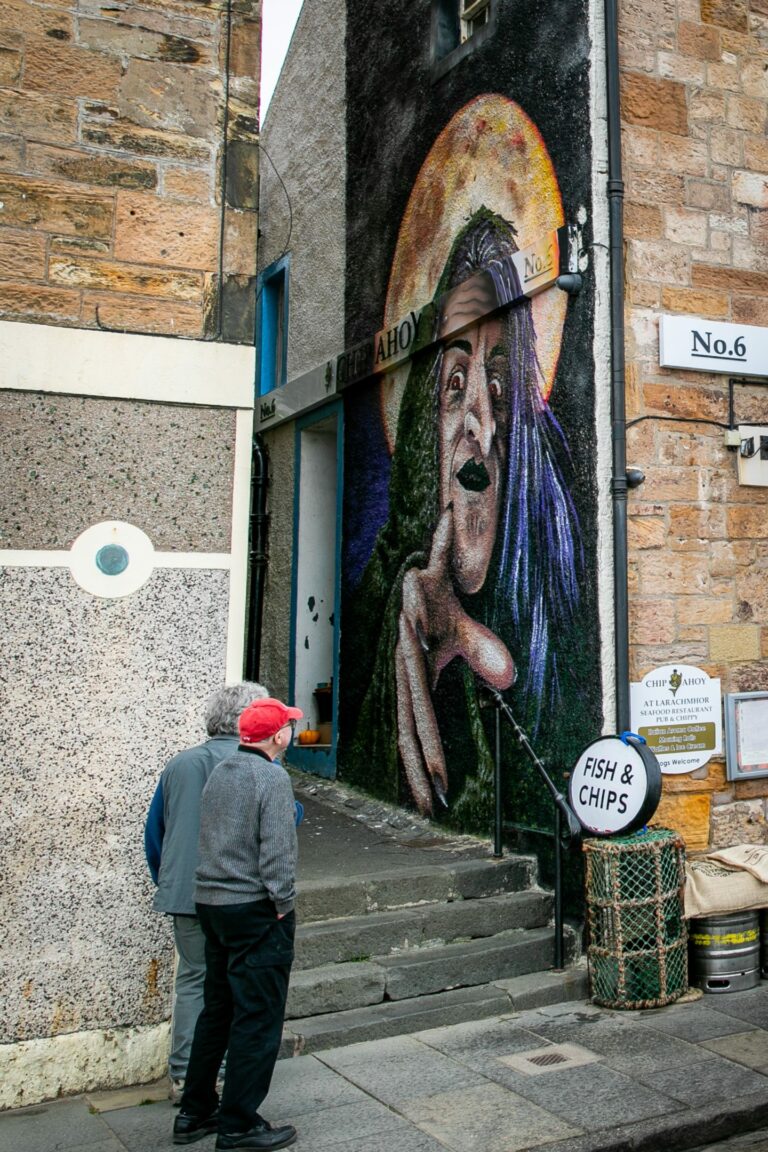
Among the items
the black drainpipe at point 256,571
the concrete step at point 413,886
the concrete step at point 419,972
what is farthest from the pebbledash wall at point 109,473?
the black drainpipe at point 256,571

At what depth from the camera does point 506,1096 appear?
4449 mm

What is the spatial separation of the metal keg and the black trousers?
2.70 m

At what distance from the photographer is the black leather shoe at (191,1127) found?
13.6 feet

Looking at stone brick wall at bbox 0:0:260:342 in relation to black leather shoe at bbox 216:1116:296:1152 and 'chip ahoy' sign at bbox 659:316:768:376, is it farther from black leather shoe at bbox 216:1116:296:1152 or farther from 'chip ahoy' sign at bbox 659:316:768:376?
black leather shoe at bbox 216:1116:296:1152

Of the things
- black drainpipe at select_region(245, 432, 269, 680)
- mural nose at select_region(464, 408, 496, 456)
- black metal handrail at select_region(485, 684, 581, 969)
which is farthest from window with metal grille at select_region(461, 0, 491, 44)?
black metal handrail at select_region(485, 684, 581, 969)

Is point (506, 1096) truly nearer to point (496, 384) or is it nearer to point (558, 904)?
point (558, 904)

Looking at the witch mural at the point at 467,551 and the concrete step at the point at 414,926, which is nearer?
the concrete step at the point at 414,926

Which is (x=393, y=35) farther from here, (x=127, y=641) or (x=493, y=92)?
(x=127, y=641)

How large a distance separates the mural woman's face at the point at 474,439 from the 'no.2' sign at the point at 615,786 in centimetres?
180

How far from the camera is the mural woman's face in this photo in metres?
7.20

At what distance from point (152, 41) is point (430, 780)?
16.1ft

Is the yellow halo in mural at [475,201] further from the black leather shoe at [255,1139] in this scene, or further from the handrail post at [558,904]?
the black leather shoe at [255,1139]

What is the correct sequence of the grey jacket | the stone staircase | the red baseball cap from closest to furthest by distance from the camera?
the red baseball cap < the grey jacket < the stone staircase

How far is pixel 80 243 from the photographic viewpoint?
4938 mm
